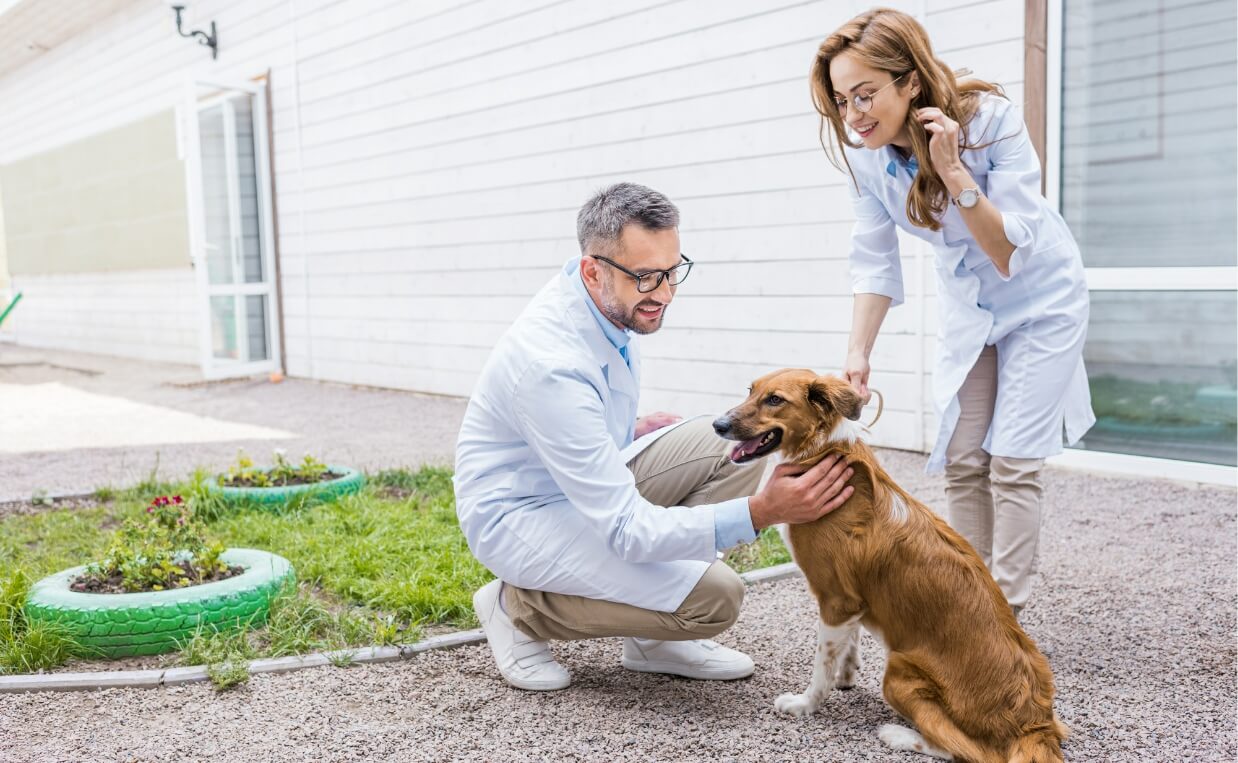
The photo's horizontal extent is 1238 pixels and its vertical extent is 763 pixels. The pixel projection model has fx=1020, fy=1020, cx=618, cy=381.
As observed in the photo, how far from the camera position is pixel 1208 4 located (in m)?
5.05

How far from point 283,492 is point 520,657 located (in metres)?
2.48

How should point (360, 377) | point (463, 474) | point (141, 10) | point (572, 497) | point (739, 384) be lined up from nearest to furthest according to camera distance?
1. point (572, 497)
2. point (463, 474)
3. point (739, 384)
4. point (360, 377)
5. point (141, 10)

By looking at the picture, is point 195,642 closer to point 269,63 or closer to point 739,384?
point 739,384

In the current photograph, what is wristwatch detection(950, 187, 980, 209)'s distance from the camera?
253cm

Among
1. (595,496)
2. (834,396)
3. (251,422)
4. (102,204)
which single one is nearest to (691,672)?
(595,496)

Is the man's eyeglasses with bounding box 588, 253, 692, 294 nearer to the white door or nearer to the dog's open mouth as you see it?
the dog's open mouth

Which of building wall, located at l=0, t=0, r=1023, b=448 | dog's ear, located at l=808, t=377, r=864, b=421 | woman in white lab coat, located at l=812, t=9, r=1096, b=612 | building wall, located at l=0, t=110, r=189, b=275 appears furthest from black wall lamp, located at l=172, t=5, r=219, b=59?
dog's ear, located at l=808, t=377, r=864, b=421

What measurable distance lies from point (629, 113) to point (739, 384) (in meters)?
2.19

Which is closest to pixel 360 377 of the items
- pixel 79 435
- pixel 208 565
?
pixel 79 435

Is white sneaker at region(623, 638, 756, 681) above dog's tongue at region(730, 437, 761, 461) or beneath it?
beneath

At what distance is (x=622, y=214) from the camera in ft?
8.46

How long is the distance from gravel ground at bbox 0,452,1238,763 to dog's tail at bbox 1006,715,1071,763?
27cm

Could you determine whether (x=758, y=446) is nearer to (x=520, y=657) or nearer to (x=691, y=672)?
(x=691, y=672)

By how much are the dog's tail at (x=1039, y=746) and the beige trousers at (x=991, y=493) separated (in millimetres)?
605
